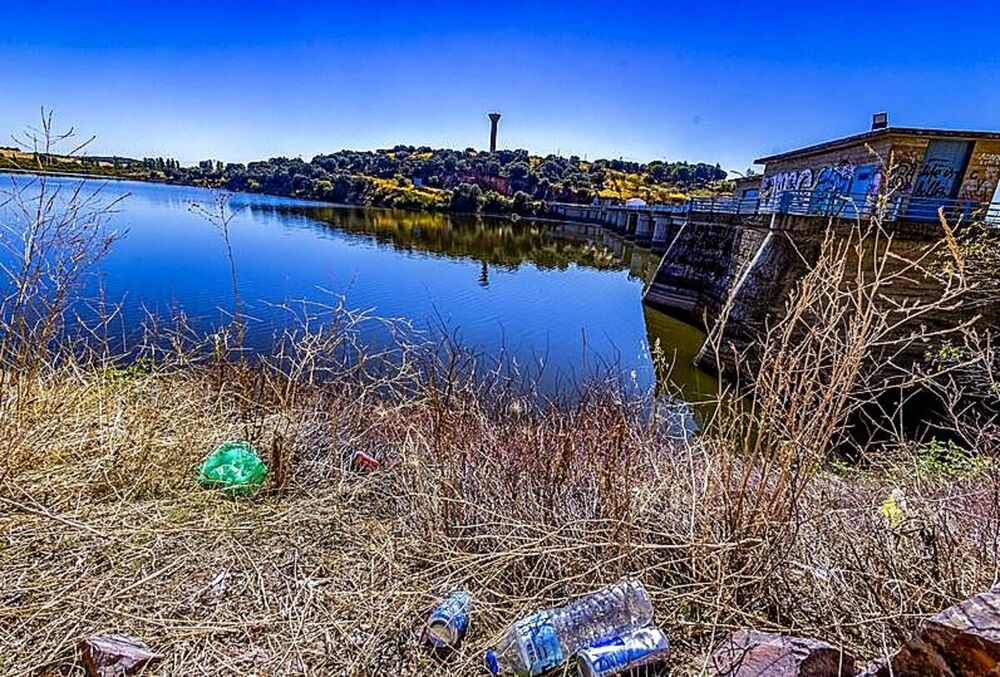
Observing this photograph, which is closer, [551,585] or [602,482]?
[551,585]

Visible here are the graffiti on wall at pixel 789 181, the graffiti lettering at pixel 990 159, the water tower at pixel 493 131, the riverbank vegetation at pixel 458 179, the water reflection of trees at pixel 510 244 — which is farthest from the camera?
the water tower at pixel 493 131

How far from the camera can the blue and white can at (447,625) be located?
1910mm

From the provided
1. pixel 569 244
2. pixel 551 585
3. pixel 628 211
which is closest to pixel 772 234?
pixel 551 585

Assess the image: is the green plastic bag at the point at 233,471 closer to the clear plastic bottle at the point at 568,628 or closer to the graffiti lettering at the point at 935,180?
the clear plastic bottle at the point at 568,628

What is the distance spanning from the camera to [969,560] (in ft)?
6.59

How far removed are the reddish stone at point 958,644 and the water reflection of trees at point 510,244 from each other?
17884 millimetres

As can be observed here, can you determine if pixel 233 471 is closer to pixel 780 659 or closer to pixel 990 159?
pixel 780 659

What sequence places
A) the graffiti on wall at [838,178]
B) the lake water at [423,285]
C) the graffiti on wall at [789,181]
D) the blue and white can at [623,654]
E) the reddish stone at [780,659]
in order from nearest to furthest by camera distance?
the reddish stone at [780,659]
the blue and white can at [623,654]
the lake water at [423,285]
the graffiti on wall at [838,178]
the graffiti on wall at [789,181]

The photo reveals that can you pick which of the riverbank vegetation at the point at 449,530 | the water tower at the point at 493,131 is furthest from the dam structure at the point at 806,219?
the water tower at the point at 493,131

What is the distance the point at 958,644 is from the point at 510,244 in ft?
101

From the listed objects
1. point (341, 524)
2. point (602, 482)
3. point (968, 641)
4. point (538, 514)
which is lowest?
point (341, 524)

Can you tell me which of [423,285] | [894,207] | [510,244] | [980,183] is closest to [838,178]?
[980,183]

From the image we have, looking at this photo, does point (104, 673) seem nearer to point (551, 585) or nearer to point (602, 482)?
point (551, 585)

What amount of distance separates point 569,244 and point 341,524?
32.9 metres
